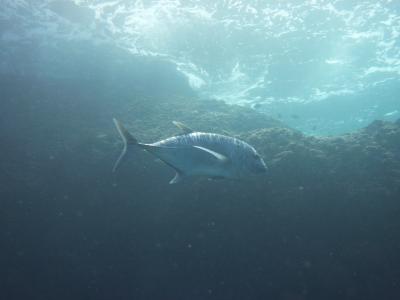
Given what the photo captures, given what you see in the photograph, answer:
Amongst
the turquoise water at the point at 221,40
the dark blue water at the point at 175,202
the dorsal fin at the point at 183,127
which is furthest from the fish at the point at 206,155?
the turquoise water at the point at 221,40

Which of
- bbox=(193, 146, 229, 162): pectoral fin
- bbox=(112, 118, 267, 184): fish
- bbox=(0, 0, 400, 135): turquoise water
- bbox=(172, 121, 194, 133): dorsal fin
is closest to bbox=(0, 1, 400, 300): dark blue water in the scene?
bbox=(0, 0, 400, 135): turquoise water

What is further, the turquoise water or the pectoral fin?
the turquoise water

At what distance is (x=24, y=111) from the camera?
1266cm

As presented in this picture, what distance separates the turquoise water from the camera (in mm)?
15664

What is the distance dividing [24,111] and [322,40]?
58.1 feet

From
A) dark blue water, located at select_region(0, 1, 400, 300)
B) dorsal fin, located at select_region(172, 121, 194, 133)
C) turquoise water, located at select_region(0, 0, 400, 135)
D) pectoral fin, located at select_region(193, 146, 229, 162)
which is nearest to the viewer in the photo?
pectoral fin, located at select_region(193, 146, 229, 162)

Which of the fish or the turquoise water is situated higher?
the turquoise water

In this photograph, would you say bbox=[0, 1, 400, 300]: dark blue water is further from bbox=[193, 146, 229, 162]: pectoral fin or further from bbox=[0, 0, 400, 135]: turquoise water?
bbox=[193, 146, 229, 162]: pectoral fin

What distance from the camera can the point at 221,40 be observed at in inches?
750

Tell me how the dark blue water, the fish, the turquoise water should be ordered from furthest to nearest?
1. the turquoise water
2. the dark blue water
3. the fish

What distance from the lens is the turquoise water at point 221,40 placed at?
1566 centimetres

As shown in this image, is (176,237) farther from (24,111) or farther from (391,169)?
(24,111)

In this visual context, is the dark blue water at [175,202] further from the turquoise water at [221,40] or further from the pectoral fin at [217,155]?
the pectoral fin at [217,155]

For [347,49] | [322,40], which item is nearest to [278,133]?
[322,40]
